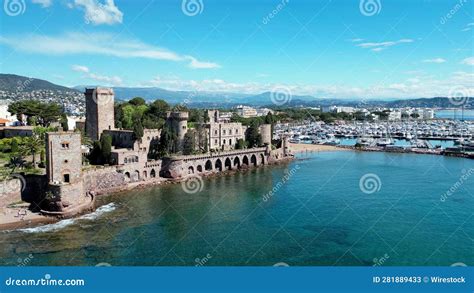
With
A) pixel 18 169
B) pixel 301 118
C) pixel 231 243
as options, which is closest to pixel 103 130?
pixel 18 169

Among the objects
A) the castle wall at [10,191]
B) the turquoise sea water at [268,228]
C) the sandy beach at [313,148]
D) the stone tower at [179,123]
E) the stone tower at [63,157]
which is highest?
the stone tower at [179,123]

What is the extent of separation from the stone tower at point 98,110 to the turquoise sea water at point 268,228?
40.4ft

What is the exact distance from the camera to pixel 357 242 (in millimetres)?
22453

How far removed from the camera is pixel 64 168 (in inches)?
1111

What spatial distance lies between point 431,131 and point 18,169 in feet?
262

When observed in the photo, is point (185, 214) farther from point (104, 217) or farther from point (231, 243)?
point (231, 243)

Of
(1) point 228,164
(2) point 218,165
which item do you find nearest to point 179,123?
(2) point 218,165

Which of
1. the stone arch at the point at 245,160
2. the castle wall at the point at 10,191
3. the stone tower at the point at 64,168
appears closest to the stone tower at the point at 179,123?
the stone arch at the point at 245,160

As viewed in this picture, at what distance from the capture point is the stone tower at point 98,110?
43.5 meters

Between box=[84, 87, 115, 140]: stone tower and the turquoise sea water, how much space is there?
12300 mm

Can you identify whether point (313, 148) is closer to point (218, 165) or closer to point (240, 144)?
point (240, 144)

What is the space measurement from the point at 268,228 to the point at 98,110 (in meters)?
25.7

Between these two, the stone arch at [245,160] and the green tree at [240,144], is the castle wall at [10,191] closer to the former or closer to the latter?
the stone arch at [245,160]

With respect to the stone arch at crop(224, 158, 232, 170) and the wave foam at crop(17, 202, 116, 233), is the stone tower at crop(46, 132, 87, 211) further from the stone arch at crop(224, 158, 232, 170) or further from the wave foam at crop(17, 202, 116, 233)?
the stone arch at crop(224, 158, 232, 170)
